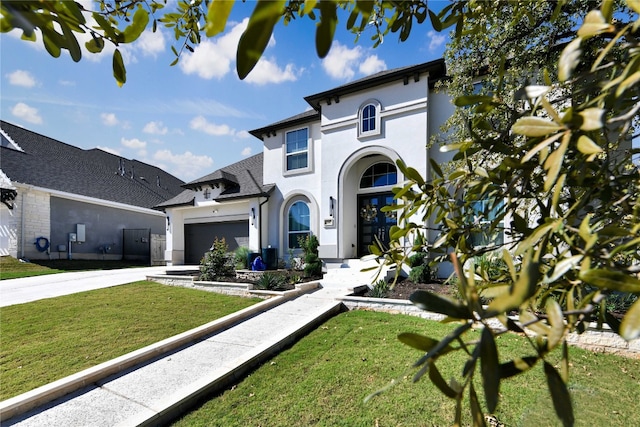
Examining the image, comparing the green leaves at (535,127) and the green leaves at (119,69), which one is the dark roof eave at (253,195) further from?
the green leaves at (535,127)

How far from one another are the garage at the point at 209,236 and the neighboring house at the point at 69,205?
3.97 m

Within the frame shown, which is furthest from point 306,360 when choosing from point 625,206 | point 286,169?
point 286,169

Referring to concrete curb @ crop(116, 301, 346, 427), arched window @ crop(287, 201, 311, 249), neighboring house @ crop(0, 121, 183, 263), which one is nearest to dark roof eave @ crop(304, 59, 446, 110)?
arched window @ crop(287, 201, 311, 249)

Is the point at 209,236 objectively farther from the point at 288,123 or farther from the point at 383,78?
the point at 383,78

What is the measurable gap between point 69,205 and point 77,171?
4257mm

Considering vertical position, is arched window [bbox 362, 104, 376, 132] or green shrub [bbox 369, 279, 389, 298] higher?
arched window [bbox 362, 104, 376, 132]

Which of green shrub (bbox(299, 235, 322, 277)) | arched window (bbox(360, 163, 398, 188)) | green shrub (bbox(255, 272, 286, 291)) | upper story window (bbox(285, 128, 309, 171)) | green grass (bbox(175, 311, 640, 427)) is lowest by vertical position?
green grass (bbox(175, 311, 640, 427))

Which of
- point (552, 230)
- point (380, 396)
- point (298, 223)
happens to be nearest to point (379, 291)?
point (380, 396)

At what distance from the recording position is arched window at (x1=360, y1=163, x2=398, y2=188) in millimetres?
12367

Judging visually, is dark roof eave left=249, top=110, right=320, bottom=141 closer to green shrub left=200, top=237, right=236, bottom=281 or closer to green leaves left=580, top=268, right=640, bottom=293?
green shrub left=200, top=237, right=236, bottom=281

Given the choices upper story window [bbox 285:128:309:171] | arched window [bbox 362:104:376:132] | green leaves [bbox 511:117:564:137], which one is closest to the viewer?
green leaves [bbox 511:117:564:137]

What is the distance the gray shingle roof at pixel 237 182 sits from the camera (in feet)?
47.6

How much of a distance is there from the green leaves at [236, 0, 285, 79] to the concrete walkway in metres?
3.76

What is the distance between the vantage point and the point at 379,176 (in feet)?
42.0
